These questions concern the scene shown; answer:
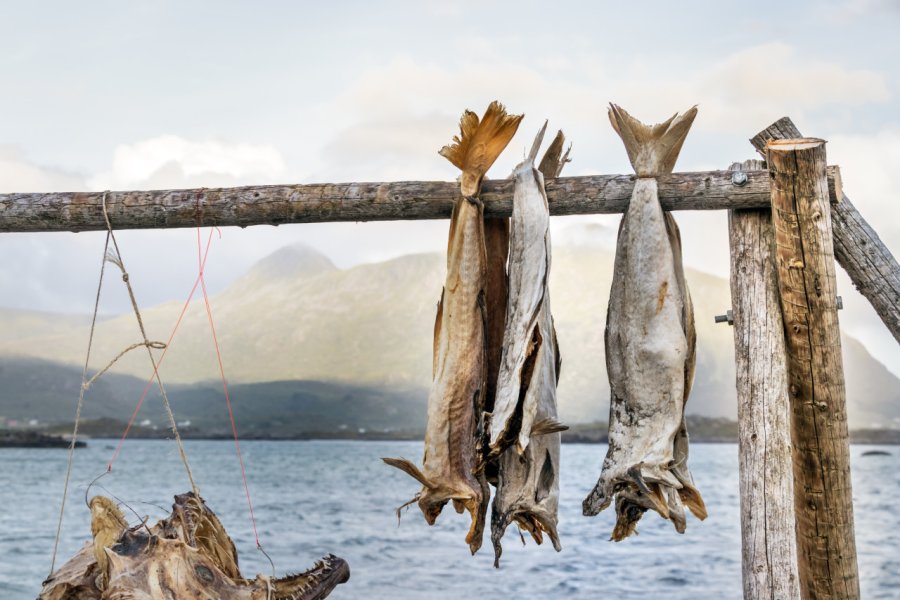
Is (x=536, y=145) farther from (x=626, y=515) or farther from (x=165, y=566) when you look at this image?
(x=165, y=566)

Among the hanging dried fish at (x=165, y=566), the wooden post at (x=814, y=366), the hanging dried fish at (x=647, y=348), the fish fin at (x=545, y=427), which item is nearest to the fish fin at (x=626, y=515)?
the hanging dried fish at (x=647, y=348)

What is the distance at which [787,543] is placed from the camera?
158 inches

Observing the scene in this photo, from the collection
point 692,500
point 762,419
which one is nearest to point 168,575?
point 692,500

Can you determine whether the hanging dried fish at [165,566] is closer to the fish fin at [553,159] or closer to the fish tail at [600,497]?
the fish tail at [600,497]

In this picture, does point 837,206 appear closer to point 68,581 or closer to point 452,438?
point 452,438

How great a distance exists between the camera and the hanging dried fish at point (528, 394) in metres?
3.71

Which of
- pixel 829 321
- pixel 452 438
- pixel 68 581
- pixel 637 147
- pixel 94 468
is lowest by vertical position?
pixel 94 468

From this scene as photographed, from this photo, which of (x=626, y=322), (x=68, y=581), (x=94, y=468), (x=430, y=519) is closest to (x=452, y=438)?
(x=430, y=519)

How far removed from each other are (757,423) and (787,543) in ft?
1.72

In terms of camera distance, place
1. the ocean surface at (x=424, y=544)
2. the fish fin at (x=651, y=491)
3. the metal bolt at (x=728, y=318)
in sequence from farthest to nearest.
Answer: the ocean surface at (x=424, y=544) → the metal bolt at (x=728, y=318) → the fish fin at (x=651, y=491)

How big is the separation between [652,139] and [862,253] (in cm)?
130

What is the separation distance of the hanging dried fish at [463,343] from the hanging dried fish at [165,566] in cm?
65

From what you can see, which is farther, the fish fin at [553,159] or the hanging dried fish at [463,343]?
the fish fin at [553,159]

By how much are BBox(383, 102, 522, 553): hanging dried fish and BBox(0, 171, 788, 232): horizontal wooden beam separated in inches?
6.0
